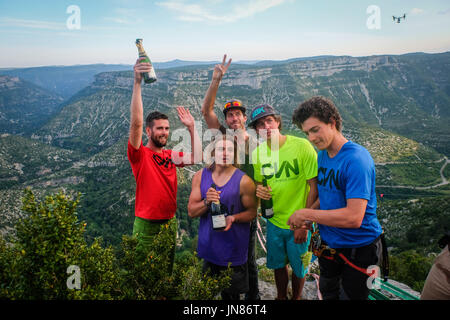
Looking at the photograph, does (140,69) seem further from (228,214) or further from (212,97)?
(228,214)

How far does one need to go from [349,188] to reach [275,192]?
4.40 feet

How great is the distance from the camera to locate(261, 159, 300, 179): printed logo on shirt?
3.95m

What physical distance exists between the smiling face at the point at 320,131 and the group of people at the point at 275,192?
0.01 m

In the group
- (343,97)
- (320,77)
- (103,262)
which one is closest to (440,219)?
(103,262)

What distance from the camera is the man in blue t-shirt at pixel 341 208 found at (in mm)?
2881

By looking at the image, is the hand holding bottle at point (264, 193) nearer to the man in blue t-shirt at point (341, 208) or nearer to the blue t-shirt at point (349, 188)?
the man in blue t-shirt at point (341, 208)

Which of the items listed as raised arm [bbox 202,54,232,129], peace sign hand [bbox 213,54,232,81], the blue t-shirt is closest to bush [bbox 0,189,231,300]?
the blue t-shirt

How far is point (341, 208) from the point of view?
2.94m

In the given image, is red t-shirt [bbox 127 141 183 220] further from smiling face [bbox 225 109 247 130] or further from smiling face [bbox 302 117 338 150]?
smiling face [bbox 302 117 338 150]

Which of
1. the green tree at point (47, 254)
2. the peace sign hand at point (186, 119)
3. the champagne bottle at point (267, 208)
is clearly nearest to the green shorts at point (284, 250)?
the champagne bottle at point (267, 208)

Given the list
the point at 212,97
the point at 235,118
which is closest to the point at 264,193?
the point at 235,118
